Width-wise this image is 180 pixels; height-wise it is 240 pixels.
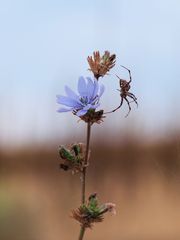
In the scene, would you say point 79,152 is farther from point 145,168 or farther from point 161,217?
point 145,168

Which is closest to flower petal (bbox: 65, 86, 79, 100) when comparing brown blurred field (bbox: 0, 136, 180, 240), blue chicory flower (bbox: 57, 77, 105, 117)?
blue chicory flower (bbox: 57, 77, 105, 117)

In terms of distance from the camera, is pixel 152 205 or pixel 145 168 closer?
pixel 152 205

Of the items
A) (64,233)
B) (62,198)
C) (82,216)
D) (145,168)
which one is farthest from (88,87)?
(145,168)

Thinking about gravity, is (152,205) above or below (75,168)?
below

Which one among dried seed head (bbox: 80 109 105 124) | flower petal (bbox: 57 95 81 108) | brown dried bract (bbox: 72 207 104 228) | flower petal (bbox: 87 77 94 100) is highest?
flower petal (bbox: 87 77 94 100)

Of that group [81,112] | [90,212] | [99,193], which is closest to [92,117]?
[81,112]

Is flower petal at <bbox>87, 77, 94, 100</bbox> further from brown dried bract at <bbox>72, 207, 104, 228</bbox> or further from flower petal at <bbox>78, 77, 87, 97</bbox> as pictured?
brown dried bract at <bbox>72, 207, 104, 228</bbox>

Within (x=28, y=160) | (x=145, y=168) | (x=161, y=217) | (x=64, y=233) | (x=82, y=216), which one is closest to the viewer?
(x=82, y=216)
